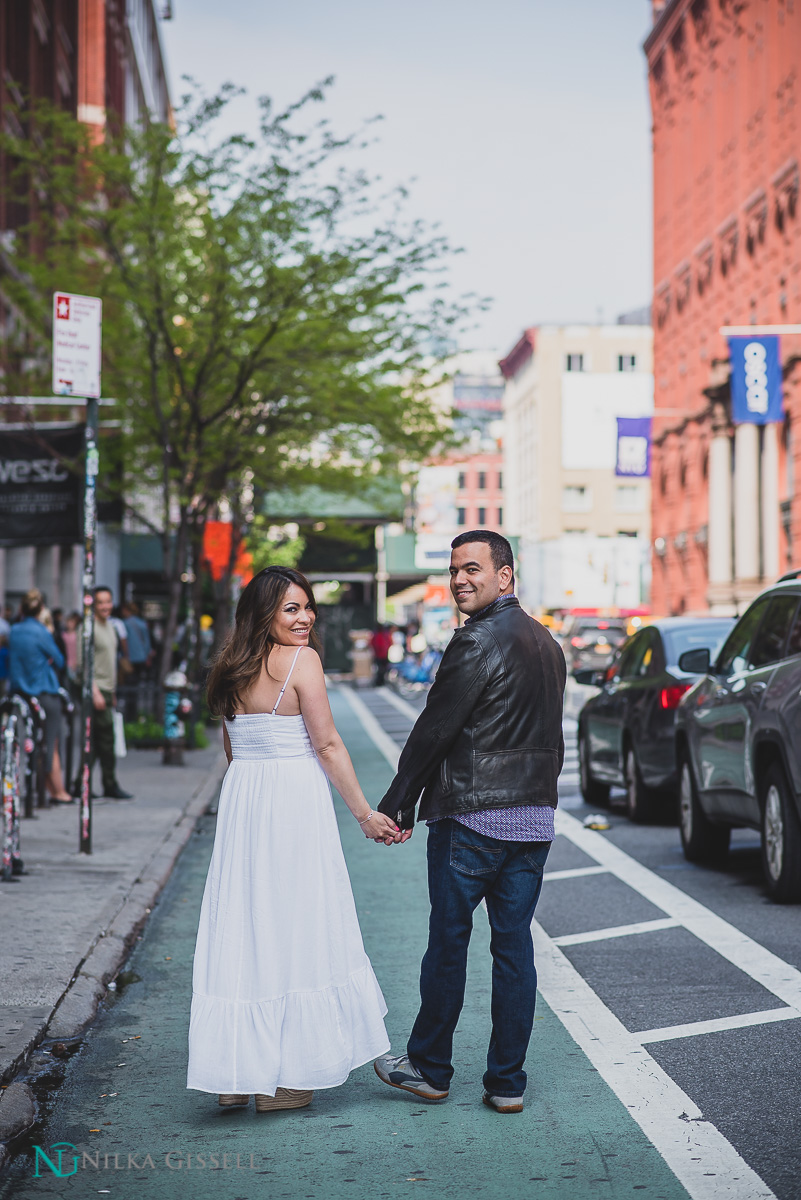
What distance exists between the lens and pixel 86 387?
36.9 feet

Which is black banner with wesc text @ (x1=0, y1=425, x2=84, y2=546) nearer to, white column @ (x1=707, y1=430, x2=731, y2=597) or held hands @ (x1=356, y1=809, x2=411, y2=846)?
held hands @ (x1=356, y1=809, x2=411, y2=846)

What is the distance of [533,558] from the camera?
85.8 meters

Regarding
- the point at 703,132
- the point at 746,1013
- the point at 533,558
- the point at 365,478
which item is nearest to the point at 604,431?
the point at 533,558

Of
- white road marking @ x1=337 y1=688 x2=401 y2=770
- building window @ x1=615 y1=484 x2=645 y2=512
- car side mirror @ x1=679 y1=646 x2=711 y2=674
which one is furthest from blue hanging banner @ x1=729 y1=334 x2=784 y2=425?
building window @ x1=615 y1=484 x2=645 y2=512

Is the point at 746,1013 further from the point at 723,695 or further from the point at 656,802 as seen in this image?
the point at 656,802

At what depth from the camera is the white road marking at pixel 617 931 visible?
8.70m

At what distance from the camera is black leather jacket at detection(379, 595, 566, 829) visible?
5336 mm

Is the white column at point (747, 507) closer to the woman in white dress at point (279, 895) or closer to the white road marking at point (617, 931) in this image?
the white road marking at point (617, 931)

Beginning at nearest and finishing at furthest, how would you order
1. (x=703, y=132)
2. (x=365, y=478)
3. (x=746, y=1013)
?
1. (x=746, y=1013)
2. (x=365, y=478)
3. (x=703, y=132)

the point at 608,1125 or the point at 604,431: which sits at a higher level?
the point at 604,431

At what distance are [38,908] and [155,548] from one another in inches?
1562

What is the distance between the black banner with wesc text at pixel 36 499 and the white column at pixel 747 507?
41333 millimetres

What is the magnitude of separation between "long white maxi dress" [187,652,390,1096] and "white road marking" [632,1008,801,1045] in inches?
54.8

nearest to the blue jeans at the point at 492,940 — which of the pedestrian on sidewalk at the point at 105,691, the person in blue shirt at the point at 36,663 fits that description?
the person in blue shirt at the point at 36,663
